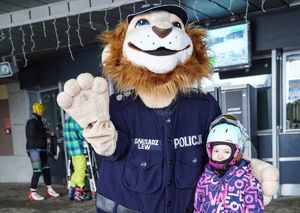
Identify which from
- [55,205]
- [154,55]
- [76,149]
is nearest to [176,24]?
[154,55]

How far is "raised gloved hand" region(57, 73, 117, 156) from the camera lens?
1.50 meters

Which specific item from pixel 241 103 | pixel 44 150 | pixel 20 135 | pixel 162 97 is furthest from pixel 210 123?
pixel 20 135

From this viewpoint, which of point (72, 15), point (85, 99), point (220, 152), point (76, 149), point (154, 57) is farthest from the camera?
point (76, 149)

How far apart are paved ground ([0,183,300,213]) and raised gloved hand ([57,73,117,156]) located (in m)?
3.97

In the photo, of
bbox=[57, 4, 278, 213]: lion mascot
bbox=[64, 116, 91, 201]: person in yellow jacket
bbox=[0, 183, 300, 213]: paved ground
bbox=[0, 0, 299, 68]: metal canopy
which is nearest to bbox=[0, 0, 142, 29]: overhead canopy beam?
bbox=[0, 0, 299, 68]: metal canopy

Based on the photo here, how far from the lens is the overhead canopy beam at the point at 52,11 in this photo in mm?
4215

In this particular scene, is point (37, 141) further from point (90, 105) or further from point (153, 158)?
point (90, 105)

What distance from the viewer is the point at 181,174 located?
184cm

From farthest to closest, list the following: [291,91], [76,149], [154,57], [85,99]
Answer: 1. [291,91]
2. [76,149]
3. [154,57]
4. [85,99]

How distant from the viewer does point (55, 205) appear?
5988mm

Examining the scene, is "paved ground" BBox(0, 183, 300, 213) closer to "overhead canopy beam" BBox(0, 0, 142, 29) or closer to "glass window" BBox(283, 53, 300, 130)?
"glass window" BBox(283, 53, 300, 130)

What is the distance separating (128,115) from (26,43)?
194 inches

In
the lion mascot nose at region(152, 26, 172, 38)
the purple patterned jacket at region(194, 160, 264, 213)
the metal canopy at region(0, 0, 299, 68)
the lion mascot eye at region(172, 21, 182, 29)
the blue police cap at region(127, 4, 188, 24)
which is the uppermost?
the metal canopy at region(0, 0, 299, 68)

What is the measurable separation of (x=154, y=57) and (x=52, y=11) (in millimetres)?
3178
